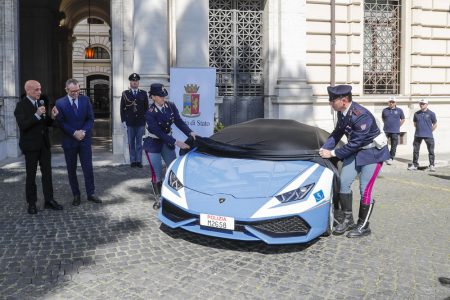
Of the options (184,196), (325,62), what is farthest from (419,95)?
(184,196)

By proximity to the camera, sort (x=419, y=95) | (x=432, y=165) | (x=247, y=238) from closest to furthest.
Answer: (x=247, y=238) → (x=432, y=165) → (x=419, y=95)

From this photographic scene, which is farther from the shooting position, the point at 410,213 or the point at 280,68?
the point at 280,68

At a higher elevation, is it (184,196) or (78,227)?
(184,196)

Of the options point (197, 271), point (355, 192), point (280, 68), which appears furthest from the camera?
point (280, 68)

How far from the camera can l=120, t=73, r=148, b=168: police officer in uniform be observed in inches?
446

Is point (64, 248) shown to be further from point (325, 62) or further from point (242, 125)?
point (325, 62)

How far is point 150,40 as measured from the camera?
12.6 m

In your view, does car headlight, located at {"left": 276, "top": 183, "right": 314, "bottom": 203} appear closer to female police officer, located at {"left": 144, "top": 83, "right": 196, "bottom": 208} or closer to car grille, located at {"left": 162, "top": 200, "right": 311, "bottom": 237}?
car grille, located at {"left": 162, "top": 200, "right": 311, "bottom": 237}

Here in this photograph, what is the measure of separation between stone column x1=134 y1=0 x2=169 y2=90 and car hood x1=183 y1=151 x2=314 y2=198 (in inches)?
273

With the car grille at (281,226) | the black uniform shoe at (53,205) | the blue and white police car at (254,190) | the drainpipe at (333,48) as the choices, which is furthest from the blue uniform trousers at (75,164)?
the drainpipe at (333,48)

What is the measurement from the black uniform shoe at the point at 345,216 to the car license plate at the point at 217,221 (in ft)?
5.09

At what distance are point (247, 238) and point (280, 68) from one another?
31.5 feet

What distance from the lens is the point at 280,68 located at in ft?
46.0

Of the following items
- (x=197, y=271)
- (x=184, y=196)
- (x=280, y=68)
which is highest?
(x=280, y=68)
